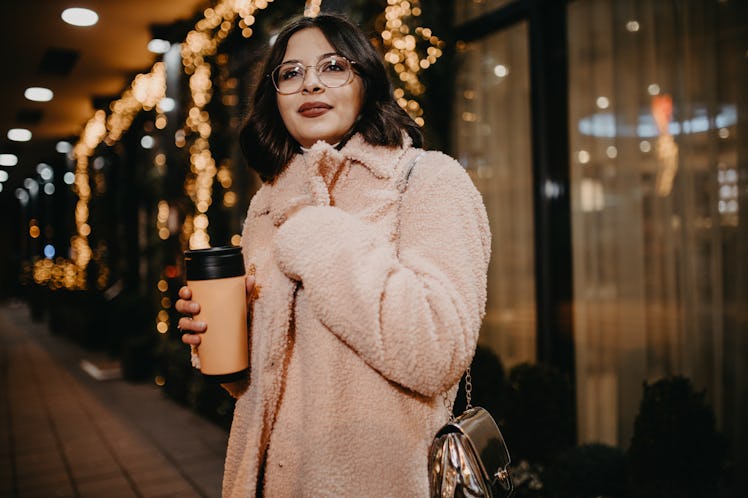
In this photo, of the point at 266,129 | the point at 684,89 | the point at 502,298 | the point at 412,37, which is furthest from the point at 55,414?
the point at 684,89

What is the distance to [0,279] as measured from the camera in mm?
23141

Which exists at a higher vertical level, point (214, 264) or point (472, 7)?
point (472, 7)

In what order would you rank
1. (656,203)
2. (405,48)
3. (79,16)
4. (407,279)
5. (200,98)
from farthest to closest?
(79,16) < (200,98) < (405,48) < (656,203) < (407,279)

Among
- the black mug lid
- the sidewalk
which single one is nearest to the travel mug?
the black mug lid

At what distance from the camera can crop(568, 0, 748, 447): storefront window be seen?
2.62m

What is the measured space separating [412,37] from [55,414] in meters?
4.87

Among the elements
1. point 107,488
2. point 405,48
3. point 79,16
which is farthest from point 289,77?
point 79,16

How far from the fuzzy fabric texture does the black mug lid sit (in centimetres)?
9

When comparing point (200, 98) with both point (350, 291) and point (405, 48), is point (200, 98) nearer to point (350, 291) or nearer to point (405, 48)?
point (405, 48)

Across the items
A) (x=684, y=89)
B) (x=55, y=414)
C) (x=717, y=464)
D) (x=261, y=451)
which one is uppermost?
(x=684, y=89)

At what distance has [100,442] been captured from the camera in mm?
4578

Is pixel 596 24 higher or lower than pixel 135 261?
higher

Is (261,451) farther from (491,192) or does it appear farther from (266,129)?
(491,192)

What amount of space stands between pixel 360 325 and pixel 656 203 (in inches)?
96.9
